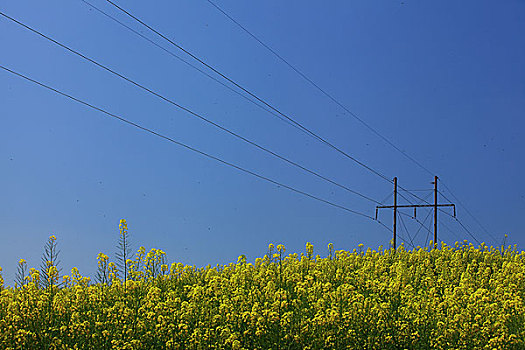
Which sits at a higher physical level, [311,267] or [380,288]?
[311,267]

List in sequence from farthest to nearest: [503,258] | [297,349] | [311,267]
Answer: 1. [503,258]
2. [311,267]
3. [297,349]

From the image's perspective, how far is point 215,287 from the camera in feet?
29.1

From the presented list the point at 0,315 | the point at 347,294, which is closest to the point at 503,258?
the point at 347,294

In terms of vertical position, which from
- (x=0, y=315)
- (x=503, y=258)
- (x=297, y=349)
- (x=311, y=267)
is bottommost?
(x=297, y=349)

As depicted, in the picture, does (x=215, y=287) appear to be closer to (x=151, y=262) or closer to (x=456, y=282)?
(x=151, y=262)

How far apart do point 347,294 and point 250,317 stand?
70.4 inches

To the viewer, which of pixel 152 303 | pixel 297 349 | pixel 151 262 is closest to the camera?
pixel 297 349

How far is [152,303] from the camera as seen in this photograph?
7824 mm

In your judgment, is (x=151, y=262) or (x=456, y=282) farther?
(x=456, y=282)

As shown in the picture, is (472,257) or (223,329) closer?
(223,329)

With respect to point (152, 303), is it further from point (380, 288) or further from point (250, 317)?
point (380, 288)

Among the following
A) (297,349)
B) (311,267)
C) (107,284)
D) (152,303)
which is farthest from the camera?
(311,267)

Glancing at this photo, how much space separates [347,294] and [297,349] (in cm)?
160

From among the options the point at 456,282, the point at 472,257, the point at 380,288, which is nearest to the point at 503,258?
the point at 472,257
